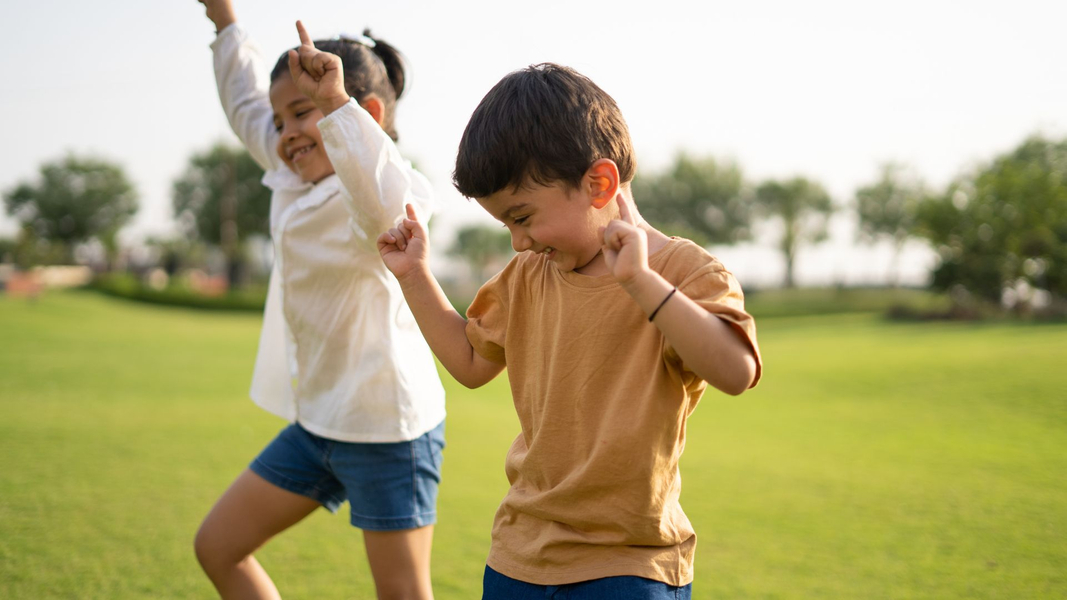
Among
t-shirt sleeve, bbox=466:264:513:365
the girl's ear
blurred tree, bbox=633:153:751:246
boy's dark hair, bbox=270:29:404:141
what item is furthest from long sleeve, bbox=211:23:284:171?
blurred tree, bbox=633:153:751:246

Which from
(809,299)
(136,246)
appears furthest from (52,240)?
(809,299)

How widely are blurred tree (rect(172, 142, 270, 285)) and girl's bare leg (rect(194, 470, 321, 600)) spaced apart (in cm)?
5415

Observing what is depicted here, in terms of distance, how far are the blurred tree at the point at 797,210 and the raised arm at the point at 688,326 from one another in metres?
62.0

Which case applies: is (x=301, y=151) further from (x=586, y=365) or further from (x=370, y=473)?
(x=586, y=365)

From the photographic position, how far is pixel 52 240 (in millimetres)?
64312

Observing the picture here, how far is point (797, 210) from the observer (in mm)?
64062

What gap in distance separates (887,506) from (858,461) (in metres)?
1.32

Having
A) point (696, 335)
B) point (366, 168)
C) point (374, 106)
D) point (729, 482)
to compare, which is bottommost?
point (729, 482)

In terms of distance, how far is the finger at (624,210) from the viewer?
165cm

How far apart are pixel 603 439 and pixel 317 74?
116 cm

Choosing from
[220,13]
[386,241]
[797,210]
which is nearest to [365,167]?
[386,241]

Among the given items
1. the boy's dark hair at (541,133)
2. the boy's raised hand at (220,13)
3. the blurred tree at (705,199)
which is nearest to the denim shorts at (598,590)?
Answer: the boy's dark hair at (541,133)

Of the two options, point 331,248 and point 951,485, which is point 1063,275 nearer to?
point 951,485

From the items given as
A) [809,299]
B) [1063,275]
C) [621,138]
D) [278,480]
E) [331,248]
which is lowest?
[809,299]
